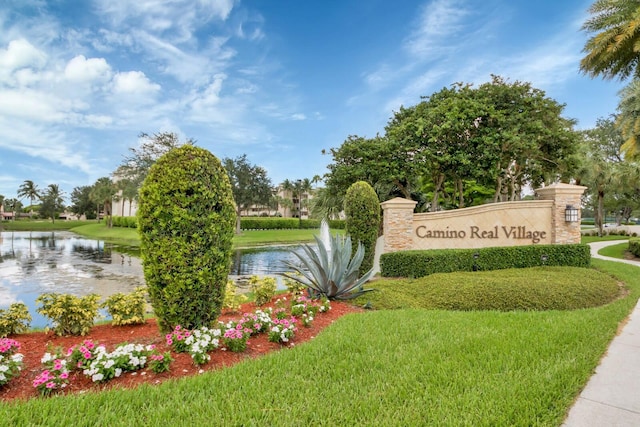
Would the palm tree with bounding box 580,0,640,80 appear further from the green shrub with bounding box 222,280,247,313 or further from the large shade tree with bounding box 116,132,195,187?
the large shade tree with bounding box 116,132,195,187

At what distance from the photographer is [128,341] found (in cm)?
394

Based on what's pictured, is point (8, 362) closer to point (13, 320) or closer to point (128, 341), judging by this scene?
point (128, 341)

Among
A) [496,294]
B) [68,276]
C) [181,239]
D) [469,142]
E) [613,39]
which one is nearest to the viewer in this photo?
[181,239]

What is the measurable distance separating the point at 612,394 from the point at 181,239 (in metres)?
4.13

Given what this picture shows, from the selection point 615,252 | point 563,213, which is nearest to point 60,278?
point 563,213

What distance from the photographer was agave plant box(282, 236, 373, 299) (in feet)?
19.5

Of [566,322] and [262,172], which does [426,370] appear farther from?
[262,172]

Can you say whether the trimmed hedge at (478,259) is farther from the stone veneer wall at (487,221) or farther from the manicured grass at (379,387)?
the manicured grass at (379,387)

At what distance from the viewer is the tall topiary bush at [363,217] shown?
9102mm

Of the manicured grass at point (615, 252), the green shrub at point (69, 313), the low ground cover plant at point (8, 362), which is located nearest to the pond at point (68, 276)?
the green shrub at point (69, 313)

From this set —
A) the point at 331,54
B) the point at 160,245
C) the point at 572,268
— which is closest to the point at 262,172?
the point at 331,54

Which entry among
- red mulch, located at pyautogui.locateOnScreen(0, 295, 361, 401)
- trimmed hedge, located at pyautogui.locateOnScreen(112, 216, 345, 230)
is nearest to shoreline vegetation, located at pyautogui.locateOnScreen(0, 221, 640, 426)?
red mulch, located at pyautogui.locateOnScreen(0, 295, 361, 401)

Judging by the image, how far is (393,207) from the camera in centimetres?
1014

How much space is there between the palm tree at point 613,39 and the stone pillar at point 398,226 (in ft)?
26.5
